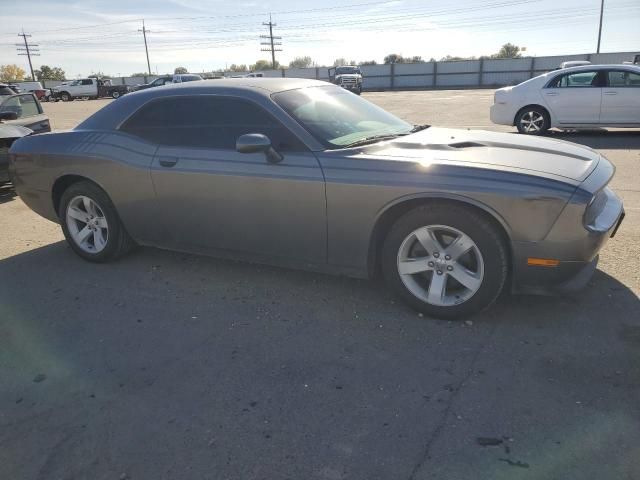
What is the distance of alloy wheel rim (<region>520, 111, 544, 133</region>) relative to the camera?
1096 cm

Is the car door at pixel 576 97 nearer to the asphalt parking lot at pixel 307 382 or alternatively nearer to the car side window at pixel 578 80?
the car side window at pixel 578 80

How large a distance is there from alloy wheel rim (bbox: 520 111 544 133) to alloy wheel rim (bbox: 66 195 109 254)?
9296 mm

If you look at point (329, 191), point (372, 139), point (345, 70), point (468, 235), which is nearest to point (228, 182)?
point (329, 191)

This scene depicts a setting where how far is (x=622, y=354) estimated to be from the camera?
294 cm

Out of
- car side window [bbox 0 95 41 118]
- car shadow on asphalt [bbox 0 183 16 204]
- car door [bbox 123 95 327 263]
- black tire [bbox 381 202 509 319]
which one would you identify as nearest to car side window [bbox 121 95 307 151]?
car door [bbox 123 95 327 263]

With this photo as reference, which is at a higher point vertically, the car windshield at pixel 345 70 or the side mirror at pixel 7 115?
the car windshield at pixel 345 70

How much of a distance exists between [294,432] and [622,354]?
192 cm

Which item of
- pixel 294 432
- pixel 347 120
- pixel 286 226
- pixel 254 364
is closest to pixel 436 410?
pixel 294 432

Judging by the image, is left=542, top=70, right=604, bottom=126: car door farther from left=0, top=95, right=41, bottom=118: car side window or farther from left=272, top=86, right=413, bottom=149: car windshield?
left=0, top=95, right=41, bottom=118: car side window

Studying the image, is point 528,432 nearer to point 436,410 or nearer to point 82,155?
point 436,410

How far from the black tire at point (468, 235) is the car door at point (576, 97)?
28.9 ft

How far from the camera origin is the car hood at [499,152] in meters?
3.24

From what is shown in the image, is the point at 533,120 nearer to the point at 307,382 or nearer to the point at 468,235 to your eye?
the point at 468,235

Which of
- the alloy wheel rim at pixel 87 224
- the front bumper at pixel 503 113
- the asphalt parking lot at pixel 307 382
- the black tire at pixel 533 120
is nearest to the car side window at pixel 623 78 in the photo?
the black tire at pixel 533 120
